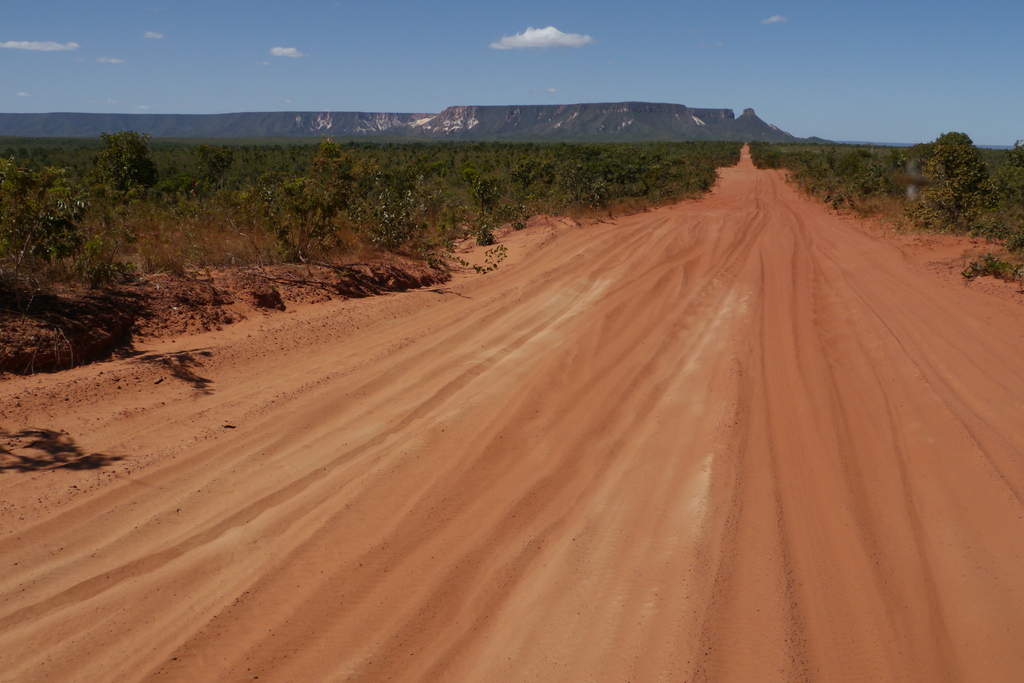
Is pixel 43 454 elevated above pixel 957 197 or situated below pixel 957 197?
below

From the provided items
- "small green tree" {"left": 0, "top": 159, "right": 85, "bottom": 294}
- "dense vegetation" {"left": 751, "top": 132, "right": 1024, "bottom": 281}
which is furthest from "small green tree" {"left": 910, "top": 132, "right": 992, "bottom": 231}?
"small green tree" {"left": 0, "top": 159, "right": 85, "bottom": 294}

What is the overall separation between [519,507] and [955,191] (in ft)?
56.3

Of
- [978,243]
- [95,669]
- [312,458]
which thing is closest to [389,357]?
[312,458]

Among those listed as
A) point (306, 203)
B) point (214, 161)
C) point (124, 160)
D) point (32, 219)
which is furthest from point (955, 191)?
point (214, 161)

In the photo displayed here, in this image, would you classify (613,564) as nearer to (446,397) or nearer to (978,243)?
(446,397)

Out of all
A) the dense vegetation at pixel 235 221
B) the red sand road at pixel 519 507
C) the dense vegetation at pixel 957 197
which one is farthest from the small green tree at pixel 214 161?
the red sand road at pixel 519 507

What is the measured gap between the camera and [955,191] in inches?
638

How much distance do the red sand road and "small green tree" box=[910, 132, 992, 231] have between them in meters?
9.88

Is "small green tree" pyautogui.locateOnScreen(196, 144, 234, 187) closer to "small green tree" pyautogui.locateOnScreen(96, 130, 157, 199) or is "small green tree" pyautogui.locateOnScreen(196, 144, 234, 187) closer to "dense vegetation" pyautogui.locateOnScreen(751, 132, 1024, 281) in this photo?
"small green tree" pyautogui.locateOnScreen(96, 130, 157, 199)

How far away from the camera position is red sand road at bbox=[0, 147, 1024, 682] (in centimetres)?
338

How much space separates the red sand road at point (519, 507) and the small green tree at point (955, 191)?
389 inches

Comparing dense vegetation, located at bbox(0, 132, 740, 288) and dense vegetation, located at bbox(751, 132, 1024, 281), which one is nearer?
dense vegetation, located at bbox(0, 132, 740, 288)

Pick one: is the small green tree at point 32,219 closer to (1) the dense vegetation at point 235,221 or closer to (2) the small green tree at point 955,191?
(1) the dense vegetation at point 235,221

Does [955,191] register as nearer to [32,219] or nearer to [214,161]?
[32,219]
